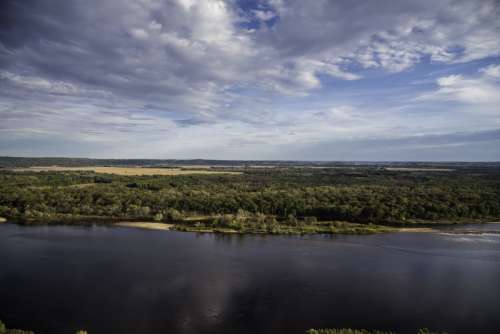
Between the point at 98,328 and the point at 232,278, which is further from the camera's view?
the point at 232,278

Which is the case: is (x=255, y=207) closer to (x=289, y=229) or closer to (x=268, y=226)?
(x=268, y=226)

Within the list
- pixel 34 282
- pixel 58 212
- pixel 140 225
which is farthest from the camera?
pixel 58 212

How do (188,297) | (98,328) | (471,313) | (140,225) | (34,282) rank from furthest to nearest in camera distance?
1. (140,225)
2. (34,282)
3. (188,297)
4. (471,313)
5. (98,328)

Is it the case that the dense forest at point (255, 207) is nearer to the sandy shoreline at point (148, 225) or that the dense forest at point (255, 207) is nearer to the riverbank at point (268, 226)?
the riverbank at point (268, 226)

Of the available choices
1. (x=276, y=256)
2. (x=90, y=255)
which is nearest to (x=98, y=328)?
(x=90, y=255)

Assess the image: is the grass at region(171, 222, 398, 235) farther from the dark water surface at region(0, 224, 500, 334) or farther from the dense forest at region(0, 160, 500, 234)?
the dark water surface at region(0, 224, 500, 334)

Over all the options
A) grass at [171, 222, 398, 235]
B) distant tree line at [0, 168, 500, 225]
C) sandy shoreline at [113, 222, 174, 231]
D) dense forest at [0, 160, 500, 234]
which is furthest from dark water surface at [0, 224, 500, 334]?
distant tree line at [0, 168, 500, 225]

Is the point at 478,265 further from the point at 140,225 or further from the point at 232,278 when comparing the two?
the point at 140,225

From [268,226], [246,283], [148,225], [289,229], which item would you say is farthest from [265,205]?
[246,283]
